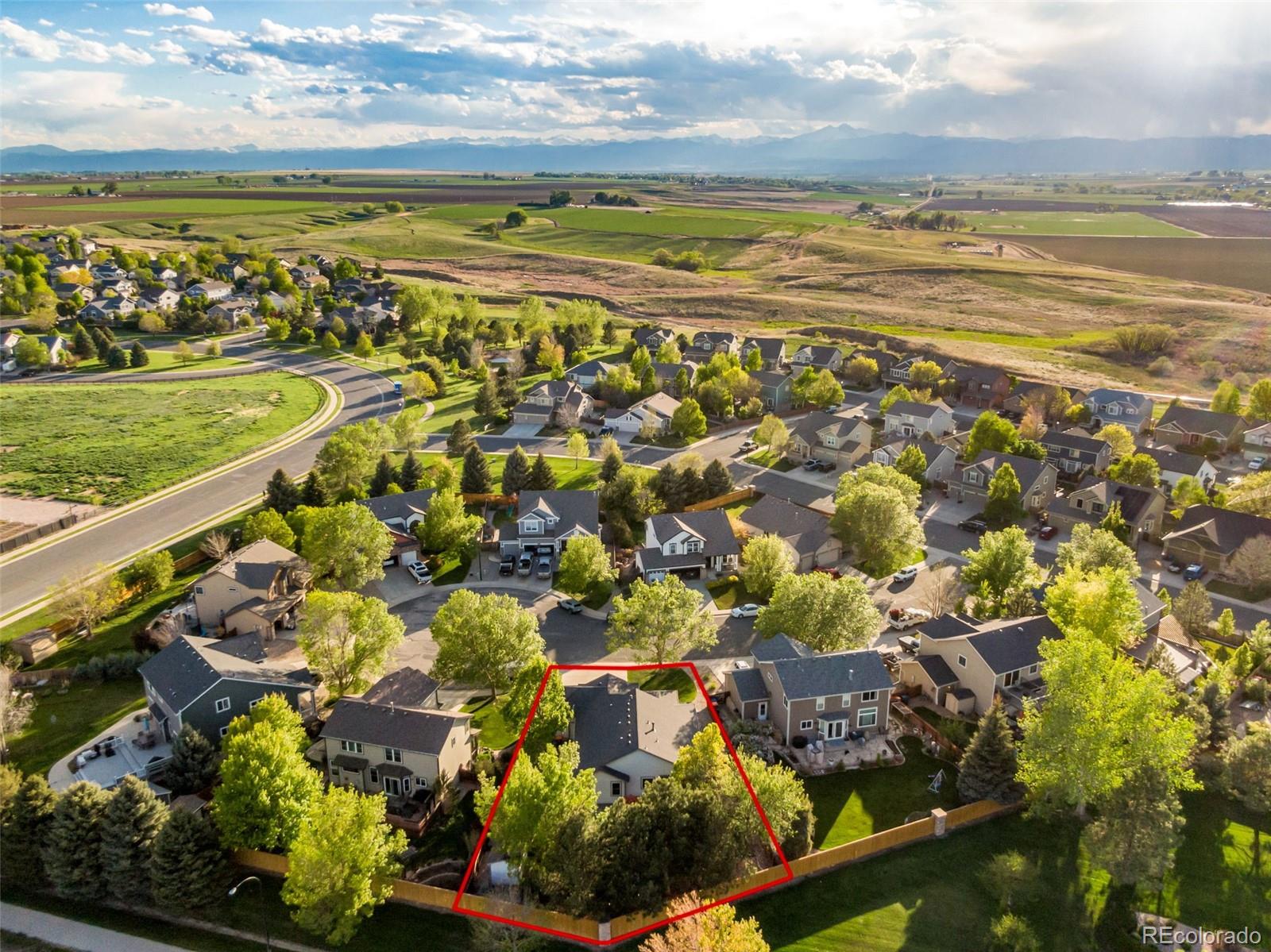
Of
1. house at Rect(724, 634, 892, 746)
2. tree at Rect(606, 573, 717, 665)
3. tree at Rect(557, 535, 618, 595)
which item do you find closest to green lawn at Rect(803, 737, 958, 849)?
house at Rect(724, 634, 892, 746)

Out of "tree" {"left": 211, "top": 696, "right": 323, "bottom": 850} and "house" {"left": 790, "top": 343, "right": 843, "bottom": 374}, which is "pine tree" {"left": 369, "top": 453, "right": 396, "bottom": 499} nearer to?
"tree" {"left": 211, "top": 696, "right": 323, "bottom": 850}

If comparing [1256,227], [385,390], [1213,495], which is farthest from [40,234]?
[1256,227]

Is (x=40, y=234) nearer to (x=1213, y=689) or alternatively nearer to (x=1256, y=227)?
(x=1213, y=689)

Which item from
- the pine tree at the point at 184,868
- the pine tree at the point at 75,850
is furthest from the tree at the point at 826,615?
the pine tree at the point at 75,850

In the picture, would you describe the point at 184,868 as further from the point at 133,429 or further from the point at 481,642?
the point at 133,429

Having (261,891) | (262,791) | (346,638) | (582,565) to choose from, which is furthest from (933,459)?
(261,891)

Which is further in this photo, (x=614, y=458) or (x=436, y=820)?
(x=614, y=458)
